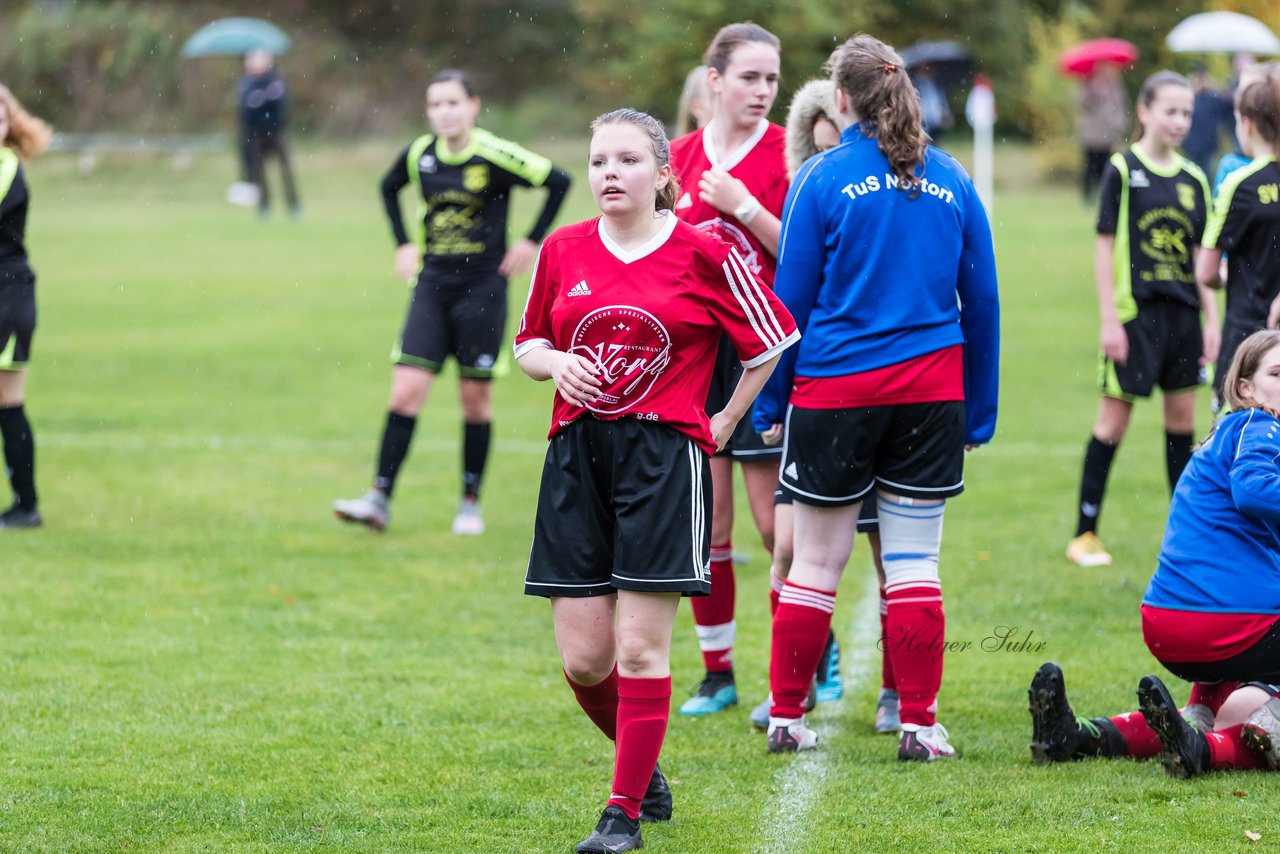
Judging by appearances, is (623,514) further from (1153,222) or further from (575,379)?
(1153,222)

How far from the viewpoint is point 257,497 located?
31.3ft

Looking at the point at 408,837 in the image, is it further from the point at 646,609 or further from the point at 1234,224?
the point at 1234,224

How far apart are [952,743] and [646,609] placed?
1502 millimetres

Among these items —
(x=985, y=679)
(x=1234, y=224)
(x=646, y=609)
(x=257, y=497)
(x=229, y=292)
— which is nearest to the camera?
(x=646, y=609)

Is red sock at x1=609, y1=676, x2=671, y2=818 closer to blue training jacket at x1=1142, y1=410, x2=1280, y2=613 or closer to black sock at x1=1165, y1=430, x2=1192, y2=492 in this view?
blue training jacket at x1=1142, y1=410, x2=1280, y2=613

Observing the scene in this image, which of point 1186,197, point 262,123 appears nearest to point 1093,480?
point 1186,197

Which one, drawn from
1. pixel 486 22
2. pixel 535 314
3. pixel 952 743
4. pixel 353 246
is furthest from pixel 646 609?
pixel 486 22

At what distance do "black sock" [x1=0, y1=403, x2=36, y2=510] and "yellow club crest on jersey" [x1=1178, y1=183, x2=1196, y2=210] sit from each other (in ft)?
19.1

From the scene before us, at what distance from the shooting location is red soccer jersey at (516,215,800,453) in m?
4.15

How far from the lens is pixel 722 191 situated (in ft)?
16.9

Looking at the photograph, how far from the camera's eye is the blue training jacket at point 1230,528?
14.9 feet

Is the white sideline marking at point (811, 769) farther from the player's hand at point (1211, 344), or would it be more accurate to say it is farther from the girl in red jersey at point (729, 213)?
the player's hand at point (1211, 344)

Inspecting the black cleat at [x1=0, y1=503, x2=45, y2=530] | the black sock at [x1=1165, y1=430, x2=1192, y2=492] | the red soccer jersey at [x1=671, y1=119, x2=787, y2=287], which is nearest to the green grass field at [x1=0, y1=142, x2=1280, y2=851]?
the black cleat at [x1=0, y1=503, x2=45, y2=530]

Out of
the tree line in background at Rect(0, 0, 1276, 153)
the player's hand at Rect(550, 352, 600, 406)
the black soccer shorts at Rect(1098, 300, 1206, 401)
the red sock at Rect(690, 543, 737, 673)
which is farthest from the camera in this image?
the tree line in background at Rect(0, 0, 1276, 153)
